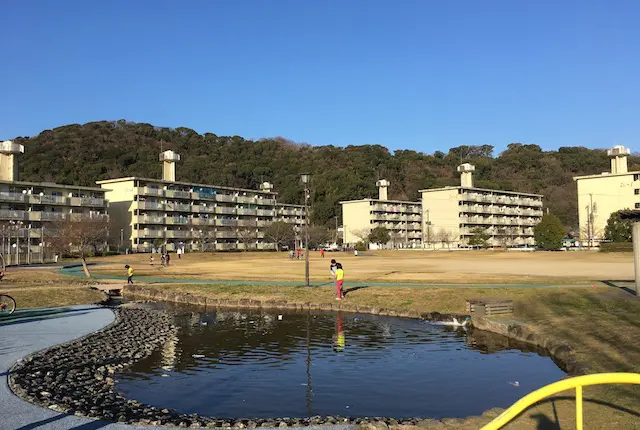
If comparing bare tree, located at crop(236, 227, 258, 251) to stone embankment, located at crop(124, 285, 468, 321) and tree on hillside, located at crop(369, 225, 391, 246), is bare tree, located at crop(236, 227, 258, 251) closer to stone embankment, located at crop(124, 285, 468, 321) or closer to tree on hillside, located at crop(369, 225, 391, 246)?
tree on hillside, located at crop(369, 225, 391, 246)

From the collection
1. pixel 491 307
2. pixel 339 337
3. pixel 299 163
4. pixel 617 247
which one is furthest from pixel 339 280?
pixel 299 163

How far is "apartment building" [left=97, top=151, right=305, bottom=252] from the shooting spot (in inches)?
3469

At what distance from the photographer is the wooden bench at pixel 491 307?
19.9 meters

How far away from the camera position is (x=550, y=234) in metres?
88.4

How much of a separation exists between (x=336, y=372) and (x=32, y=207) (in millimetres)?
74855

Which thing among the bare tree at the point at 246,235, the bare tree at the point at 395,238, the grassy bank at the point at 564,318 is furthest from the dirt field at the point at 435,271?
the bare tree at the point at 395,238

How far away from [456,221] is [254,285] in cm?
9409

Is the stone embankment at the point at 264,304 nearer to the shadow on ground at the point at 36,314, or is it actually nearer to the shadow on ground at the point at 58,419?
the shadow on ground at the point at 36,314

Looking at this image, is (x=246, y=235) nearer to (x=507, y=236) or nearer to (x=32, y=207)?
(x=32, y=207)

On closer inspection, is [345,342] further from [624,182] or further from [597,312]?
[624,182]

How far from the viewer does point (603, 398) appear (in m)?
9.05

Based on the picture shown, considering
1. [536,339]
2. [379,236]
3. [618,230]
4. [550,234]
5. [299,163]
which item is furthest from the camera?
[299,163]

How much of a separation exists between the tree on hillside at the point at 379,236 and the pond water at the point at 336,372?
307ft

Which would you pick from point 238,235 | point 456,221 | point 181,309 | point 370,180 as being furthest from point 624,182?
point 181,309
